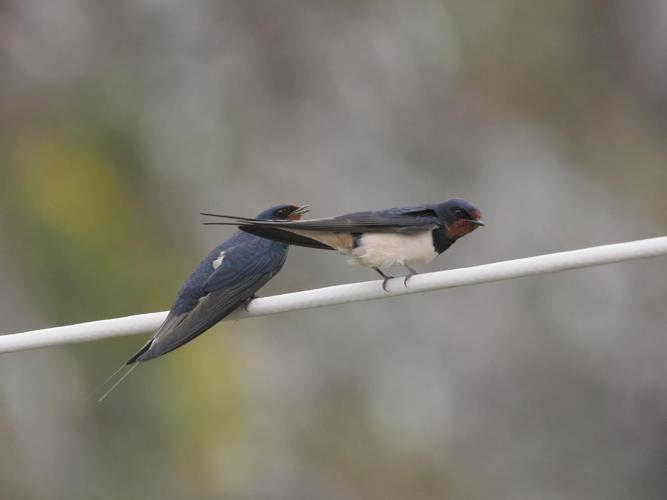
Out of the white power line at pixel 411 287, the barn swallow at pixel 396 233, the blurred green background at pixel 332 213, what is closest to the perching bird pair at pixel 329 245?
the barn swallow at pixel 396 233

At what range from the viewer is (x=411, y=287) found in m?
4.84

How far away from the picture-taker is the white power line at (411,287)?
4426 mm

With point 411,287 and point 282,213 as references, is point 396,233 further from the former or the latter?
point 282,213

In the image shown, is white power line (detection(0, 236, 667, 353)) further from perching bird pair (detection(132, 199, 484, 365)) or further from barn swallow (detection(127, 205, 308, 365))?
barn swallow (detection(127, 205, 308, 365))

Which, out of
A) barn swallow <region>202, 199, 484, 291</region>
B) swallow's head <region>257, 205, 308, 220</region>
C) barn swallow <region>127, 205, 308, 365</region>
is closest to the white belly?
barn swallow <region>202, 199, 484, 291</region>

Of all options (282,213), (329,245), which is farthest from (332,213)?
(329,245)

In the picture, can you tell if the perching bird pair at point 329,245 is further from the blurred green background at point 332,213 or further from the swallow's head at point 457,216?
the blurred green background at point 332,213

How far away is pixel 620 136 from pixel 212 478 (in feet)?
24.5

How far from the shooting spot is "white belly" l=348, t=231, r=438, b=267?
566 centimetres

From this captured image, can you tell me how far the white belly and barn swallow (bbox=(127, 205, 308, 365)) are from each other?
64cm

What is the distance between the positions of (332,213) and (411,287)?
10705 mm

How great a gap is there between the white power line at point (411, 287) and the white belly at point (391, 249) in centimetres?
68

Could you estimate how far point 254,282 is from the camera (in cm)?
614

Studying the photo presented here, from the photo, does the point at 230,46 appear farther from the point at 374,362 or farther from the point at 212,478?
the point at 212,478
